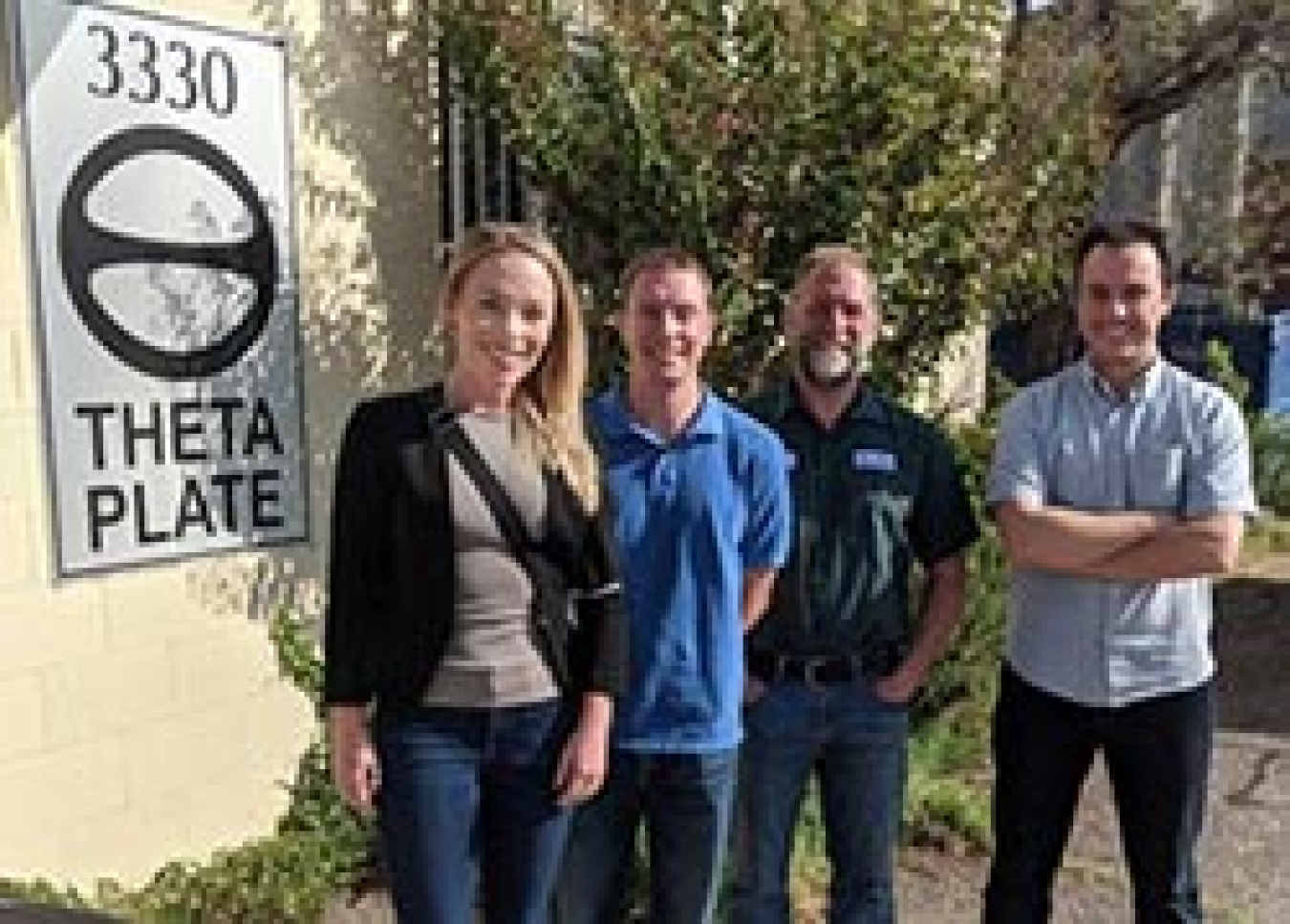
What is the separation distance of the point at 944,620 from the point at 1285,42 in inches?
396

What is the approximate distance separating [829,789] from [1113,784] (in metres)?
0.66

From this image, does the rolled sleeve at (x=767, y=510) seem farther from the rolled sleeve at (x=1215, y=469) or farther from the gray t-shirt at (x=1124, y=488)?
the rolled sleeve at (x=1215, y=469)

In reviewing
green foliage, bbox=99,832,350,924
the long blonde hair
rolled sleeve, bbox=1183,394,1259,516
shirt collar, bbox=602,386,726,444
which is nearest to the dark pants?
rolled sleeve, bbox=1183,394,1259,516

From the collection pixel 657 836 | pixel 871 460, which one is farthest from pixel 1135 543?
pixel 657 836

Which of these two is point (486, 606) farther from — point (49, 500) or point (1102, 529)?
point (49, 500)

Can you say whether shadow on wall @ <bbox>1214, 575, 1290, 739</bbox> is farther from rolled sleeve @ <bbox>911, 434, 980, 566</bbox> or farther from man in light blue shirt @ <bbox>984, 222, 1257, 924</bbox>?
rolled sleeve @ <bbox>911, 434, 980, 566</bbox>

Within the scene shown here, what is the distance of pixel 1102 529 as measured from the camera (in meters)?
3.11

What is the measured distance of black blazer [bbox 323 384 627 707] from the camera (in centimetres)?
253

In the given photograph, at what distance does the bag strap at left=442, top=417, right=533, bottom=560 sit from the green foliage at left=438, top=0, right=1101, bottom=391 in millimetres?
2094

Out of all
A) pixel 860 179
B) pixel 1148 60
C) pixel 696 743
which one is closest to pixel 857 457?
pixel 696 743

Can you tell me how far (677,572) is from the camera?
2848 millimetres

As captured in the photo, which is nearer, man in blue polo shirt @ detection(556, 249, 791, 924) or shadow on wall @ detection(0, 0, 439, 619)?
man in blue polo shirt @ detection(556, 249, 791, 924)

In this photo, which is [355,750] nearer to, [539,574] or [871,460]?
[539,574]

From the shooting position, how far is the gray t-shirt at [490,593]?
255 cm
